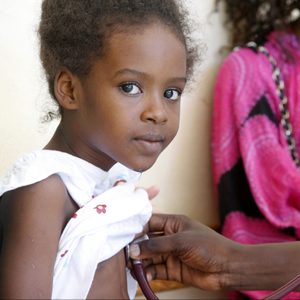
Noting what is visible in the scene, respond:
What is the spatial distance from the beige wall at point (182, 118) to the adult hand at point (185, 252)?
0.27m

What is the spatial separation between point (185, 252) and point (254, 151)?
0.53 meters

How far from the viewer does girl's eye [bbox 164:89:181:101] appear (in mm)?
848

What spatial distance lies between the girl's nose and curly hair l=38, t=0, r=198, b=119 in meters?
0.10

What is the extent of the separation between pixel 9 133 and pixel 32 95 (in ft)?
0.27

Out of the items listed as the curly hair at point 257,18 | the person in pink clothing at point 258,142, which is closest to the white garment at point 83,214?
the person in pink clothing at point 258,142

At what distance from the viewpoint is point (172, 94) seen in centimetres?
86

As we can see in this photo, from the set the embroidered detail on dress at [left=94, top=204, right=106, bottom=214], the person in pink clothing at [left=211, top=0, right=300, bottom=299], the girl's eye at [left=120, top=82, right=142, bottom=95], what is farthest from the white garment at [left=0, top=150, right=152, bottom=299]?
the person in pink clothing at [left=211, top=0, right=300, bottom=299]

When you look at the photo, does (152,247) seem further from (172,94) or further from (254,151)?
(254,151)

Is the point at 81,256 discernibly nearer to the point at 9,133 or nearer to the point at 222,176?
the point at 9,133

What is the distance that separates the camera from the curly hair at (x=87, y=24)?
81 centimetres

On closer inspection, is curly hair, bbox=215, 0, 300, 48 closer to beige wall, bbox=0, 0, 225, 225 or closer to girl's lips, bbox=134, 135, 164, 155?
beige wall, bbox=0, 0, 225, 225

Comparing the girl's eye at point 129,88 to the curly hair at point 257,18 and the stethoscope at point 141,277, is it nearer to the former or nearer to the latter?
the stethoscope at point 141,277

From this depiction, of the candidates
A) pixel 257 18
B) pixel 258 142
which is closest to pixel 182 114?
pixel 258 142

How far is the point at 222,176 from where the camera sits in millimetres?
1518
